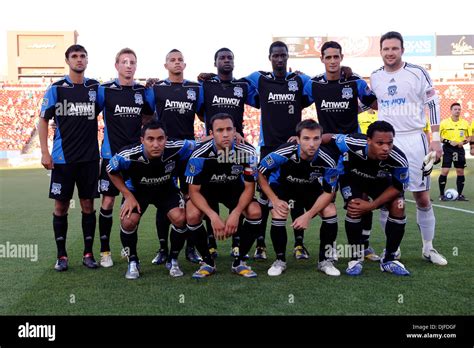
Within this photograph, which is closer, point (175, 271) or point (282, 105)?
point (175, 271)

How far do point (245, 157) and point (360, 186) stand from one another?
1183 mm

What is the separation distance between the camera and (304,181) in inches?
193

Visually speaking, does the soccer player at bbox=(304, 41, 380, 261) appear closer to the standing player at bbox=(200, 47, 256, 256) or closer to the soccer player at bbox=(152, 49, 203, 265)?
the standing player at bbox=(200, 47, 256, 256)

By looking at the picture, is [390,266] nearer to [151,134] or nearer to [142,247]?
[151,134]

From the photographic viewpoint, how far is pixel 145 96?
5414 millimetres

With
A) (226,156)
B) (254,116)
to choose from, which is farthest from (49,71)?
(226,156)

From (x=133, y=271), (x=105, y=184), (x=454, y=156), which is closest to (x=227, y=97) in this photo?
(x=105, y=184)

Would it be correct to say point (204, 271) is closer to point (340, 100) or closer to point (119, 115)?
point (119, 115)

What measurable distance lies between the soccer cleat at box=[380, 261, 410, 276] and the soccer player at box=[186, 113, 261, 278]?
1.24 meters

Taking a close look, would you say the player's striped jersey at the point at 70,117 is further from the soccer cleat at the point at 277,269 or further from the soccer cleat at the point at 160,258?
the soccer cleat at the point at 277,269

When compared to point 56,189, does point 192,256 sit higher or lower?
lower

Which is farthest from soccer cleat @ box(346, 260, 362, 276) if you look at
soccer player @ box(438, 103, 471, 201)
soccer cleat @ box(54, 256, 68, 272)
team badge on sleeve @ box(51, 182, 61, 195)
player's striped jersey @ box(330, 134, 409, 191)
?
soccer player @ box(438, 103, 471, 201)

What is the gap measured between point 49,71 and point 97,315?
197 ft

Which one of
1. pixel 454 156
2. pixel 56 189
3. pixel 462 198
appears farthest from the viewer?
pixel 454 156
